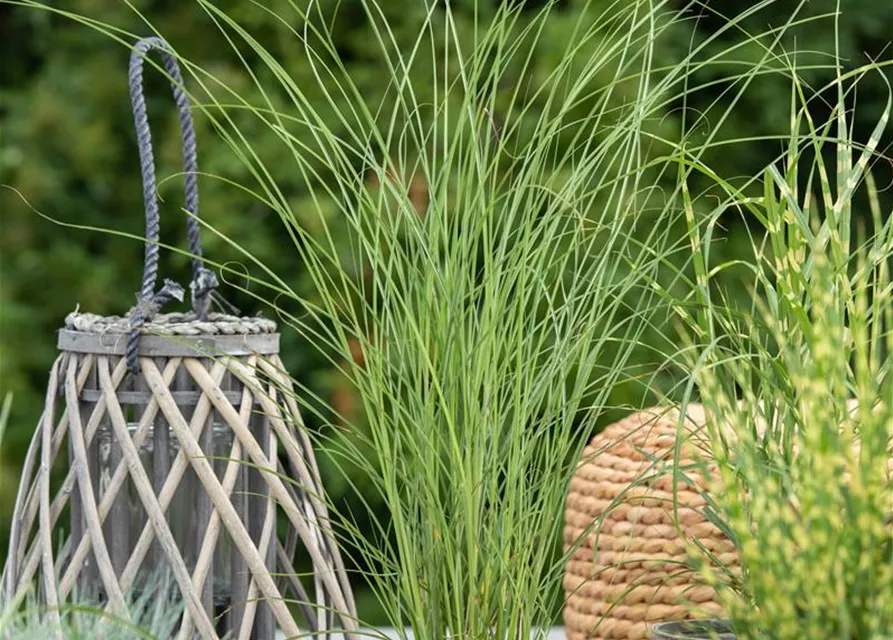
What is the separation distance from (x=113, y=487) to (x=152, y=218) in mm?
229

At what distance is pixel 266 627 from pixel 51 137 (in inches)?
68.0

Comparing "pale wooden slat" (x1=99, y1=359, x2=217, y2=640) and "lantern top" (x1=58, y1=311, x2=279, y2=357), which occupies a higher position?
"lantern top" (x1=58, y1=311, x2=279, y2=357)

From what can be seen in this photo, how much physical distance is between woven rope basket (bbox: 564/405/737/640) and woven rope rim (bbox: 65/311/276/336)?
332mm

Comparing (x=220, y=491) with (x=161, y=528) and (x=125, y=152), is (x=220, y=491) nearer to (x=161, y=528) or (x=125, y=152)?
(x=161, y=528)

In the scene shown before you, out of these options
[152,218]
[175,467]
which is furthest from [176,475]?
[152,218]

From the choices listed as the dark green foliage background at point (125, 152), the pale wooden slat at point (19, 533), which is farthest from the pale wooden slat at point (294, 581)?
the dark green foliage background at point (125, 152)

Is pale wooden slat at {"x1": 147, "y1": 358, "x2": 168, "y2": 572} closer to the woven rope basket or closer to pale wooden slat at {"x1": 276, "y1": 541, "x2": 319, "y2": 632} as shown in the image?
pale wooden slat at {"x1": 276, "y1": 541, "x2": 319, "y2": 632}

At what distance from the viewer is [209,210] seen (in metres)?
2.38

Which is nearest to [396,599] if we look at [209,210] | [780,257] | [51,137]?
[780,257]

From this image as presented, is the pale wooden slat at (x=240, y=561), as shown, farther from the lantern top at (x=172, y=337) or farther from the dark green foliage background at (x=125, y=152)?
the dark green foliage background at (x=125, y=152)

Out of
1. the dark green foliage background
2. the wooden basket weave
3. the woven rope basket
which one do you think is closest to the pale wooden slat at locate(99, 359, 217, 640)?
the wooden basket weave

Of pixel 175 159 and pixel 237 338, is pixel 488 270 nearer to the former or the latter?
pixel 237 338

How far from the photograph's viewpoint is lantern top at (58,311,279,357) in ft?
3.40

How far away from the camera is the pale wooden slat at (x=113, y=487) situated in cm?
102
